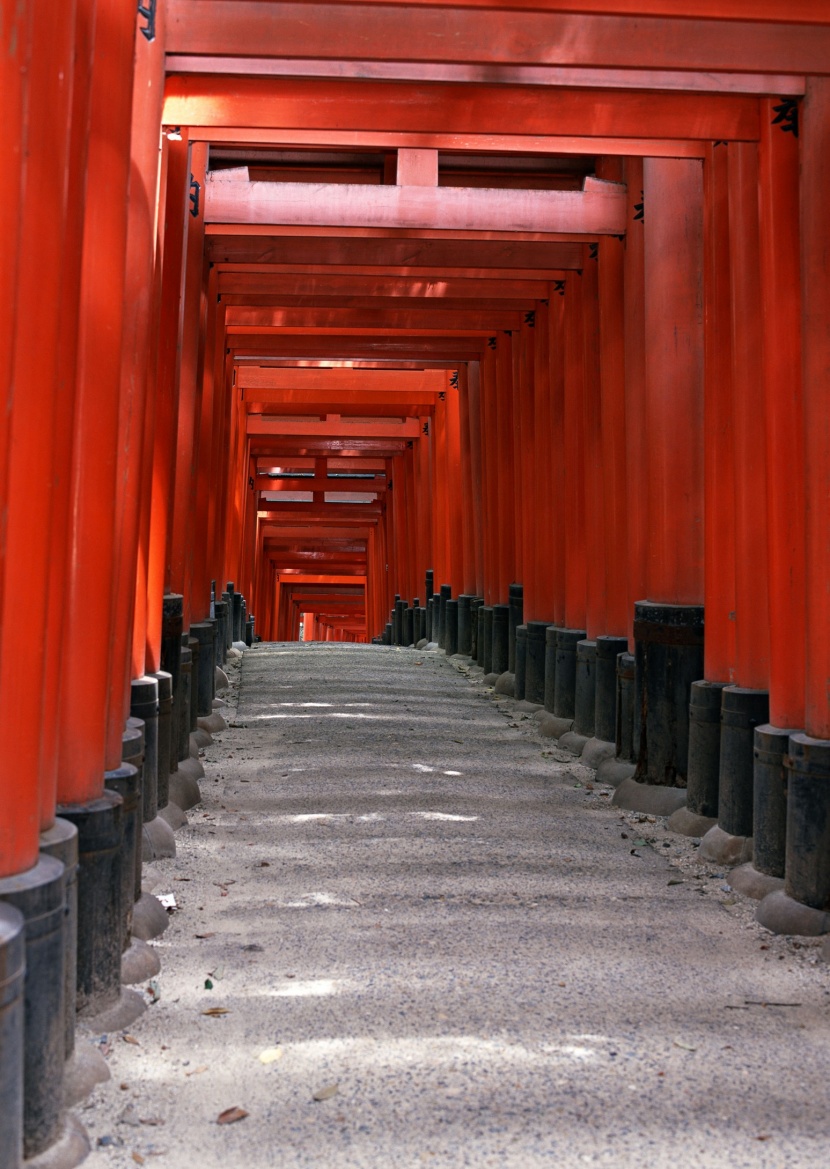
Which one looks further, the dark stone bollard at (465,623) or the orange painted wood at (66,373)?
the dark stone bollard at (465,623)

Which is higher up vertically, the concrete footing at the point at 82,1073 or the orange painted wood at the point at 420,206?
the orange painted wood at the point at 420,206

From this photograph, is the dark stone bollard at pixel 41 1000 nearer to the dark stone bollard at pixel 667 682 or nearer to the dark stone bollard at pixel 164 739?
the dark stone bollard at pixel 164 739

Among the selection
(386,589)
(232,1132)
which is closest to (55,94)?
(232,1132)

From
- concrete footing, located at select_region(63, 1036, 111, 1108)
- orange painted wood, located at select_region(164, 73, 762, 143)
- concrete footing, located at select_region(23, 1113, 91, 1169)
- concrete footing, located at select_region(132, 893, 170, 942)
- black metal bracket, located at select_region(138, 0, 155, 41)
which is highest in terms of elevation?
orange painted wood, located at select_region(164, 73, 762, 143)

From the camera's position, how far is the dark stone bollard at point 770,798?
17.2 feet

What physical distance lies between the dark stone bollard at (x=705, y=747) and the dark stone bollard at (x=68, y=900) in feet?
13.1

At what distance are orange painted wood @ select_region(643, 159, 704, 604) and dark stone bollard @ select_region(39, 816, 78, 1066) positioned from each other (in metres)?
4.73

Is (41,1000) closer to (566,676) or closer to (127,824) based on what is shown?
(127,824)

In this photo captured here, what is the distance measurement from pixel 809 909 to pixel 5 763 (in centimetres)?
330

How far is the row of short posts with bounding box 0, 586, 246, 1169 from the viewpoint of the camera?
8.61 feet

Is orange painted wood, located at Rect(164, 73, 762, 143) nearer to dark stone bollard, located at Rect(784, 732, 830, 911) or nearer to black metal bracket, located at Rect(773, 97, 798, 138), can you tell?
black metal bracket, located at Rect(773, 97, 798, 138)

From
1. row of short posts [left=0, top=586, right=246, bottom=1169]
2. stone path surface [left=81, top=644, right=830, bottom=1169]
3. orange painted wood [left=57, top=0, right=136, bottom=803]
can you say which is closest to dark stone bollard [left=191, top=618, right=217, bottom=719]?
stone path surface [left=81, top=644, right=830, bottom=1169]

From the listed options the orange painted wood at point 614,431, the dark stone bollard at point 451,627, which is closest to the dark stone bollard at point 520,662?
the orange painted wood at point 614,431

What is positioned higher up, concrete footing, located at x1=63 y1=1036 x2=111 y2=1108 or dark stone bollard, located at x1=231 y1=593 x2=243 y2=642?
dark stone bollard, located at x1=231 y1=593 x2=243 y2=642
